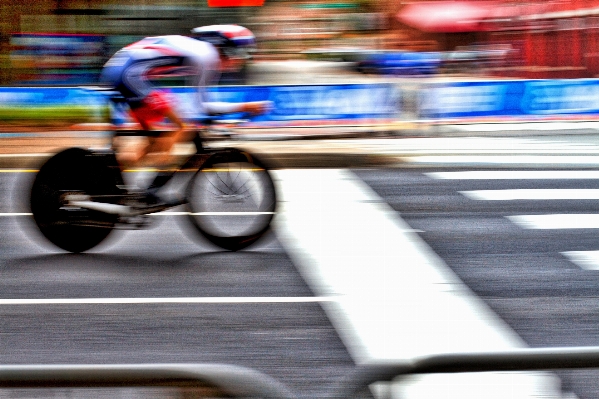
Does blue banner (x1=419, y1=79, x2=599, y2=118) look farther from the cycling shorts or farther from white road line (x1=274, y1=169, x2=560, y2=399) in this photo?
the cycling shorts

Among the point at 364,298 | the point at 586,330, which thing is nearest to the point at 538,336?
the point at 586,330

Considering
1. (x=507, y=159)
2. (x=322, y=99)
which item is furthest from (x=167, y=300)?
(x=322, y=99)

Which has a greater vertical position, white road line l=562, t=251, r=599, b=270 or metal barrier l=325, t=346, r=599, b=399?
metal barrier l=325, t=346, r=599, b=399

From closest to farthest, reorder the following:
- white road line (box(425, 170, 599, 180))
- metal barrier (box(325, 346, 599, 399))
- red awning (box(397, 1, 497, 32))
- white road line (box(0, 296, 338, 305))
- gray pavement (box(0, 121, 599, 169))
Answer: metal barrier (box(325, 346, 599, 399))
white road line (box(0, 296, 338, 305))
white road line (box(425, 170, 599, 180))
gray pavement (box(0, 121, 599, 169))
red awning (box(397, 1, 497, 32))

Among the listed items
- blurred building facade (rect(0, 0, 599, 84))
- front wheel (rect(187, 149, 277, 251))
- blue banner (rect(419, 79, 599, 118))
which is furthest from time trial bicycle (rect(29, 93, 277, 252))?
blurred building facade (rect(0, 0, 599, 84))

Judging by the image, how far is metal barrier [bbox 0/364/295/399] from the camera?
2.24 m

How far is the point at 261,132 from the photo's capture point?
1596 cm

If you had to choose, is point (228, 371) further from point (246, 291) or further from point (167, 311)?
point (246, 291)

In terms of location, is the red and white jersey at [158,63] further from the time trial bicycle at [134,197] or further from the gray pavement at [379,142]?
the gray pavement at [379,142]

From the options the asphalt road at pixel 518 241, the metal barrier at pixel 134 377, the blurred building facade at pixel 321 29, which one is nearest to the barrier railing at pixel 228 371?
the metal barrier at pixel 134 377

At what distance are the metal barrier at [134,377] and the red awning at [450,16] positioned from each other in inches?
1119

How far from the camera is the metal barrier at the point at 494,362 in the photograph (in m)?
2.34

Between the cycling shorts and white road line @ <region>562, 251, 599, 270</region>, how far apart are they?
10.4 ft

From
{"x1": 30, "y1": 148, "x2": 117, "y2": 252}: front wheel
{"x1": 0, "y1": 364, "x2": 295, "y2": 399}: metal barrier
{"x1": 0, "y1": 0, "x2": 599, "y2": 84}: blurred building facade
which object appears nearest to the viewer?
{"x1": 0, "y1": 364, "x2": 295, "y2": 399}: metal barrier
